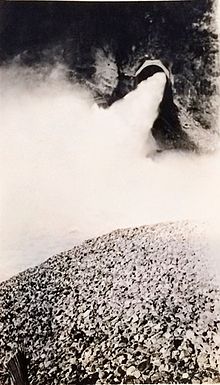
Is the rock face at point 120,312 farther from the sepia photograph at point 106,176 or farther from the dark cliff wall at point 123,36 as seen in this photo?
the dark cliff wall at point 123,36

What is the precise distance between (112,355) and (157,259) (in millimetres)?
204

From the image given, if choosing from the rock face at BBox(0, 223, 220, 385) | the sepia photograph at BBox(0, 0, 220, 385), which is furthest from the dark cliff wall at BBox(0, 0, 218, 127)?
the rock face at BBox(0, 223, 220, 385)

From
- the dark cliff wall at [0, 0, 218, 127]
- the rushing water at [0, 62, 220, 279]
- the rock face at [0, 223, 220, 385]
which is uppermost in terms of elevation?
the dark cliff wall at [0, 0, 218, 127]

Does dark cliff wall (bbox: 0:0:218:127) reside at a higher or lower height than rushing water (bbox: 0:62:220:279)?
higher

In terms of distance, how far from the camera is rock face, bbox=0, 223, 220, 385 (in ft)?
3.49

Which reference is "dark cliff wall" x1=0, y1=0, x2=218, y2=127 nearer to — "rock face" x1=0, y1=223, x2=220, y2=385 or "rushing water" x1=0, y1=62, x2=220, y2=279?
"rushing water" x1=0, y1=62, x2=220, y2=279

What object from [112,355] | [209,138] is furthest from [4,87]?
[112,355]

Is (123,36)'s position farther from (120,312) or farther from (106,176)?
(120,312)

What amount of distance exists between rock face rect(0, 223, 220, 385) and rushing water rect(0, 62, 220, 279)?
0.04 metres

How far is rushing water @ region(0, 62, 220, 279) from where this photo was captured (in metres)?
1.12

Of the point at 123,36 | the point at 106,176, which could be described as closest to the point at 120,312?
the point at 106,176

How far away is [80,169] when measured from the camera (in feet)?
3.73

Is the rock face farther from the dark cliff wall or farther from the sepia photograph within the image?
the dark cliff wall

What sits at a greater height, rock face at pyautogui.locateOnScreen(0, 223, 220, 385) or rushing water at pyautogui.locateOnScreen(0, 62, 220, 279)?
rushing water at pyautogui.locateOnScreen(0, 62, 220, 279)
